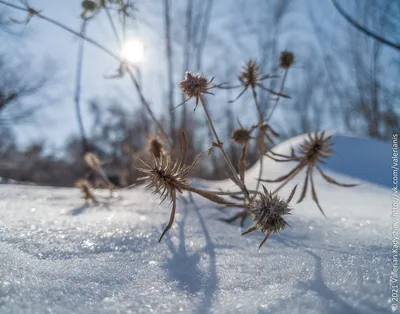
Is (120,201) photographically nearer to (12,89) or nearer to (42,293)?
(42,293)

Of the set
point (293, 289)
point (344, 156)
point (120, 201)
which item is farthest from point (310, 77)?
point (293, 289)

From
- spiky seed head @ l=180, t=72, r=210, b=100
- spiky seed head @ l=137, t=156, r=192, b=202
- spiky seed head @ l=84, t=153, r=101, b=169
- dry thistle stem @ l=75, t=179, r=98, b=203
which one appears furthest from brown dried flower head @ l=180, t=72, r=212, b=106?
spiky seed head @ l=84, t=153, r=101, b=169

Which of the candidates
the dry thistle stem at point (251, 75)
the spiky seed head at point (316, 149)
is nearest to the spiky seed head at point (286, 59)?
the dry thistle stem at point (251, 75)

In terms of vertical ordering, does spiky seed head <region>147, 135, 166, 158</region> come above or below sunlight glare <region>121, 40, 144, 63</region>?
below

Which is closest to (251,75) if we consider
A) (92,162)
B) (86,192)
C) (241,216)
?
(241,216)

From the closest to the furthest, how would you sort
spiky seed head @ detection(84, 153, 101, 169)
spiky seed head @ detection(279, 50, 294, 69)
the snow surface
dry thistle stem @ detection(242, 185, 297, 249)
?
the snow surface < dry thistle stem @ detection(242, 185, 297, 249) < spiky seed head @ detection(279, 50, 294, 69) < spiky seed head @ detection(84, 153, 101, 169)

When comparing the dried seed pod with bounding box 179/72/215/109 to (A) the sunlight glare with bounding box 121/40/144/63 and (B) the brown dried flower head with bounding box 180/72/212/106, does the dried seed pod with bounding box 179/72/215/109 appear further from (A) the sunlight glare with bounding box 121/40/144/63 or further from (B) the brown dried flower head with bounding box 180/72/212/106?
(A) the sunlight glare with bounding box 121/40/144/63

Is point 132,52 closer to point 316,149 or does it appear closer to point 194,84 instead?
point 194,84
